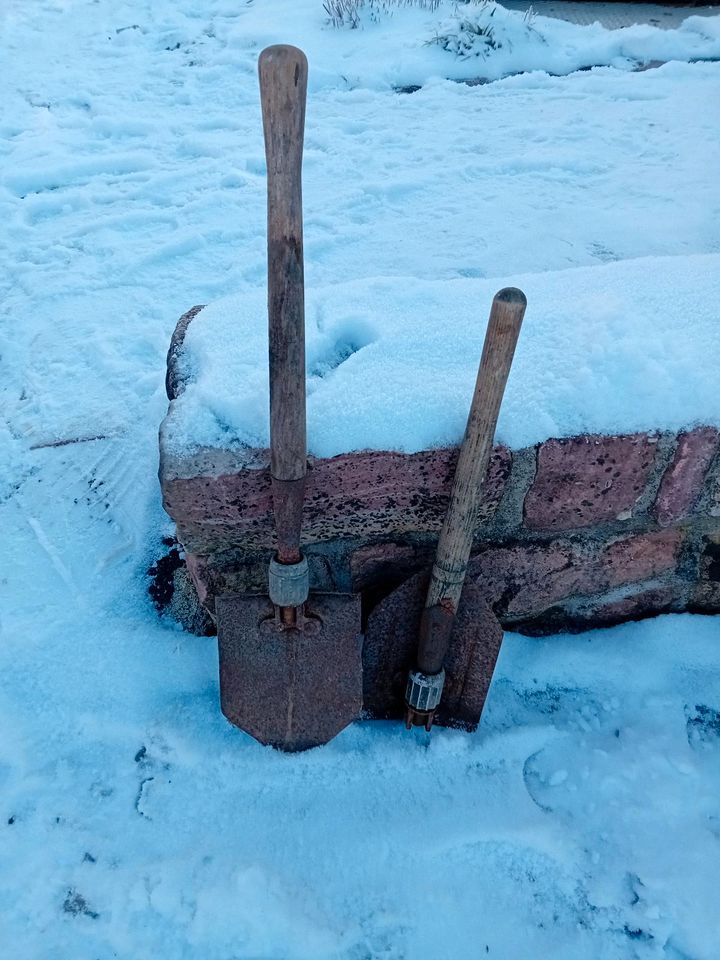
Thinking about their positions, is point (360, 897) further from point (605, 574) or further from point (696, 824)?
point (605, 574)

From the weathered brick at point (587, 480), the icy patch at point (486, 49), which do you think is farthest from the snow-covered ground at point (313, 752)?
the icy patch at point (486, 49)

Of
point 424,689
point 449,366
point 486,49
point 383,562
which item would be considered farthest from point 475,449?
point 486,49

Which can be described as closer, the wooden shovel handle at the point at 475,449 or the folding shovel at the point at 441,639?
the wooden shovel handle at the point at 475,449

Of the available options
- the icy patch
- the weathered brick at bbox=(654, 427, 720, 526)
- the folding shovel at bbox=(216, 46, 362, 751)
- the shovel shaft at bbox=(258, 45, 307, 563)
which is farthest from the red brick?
the icy patch

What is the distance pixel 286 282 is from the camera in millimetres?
929

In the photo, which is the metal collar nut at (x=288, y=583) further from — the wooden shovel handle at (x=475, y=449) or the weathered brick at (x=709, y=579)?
the weathered brick at (x=709, y=579)

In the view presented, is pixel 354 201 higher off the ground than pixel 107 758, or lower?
higher

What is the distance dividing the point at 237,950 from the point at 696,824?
752mm

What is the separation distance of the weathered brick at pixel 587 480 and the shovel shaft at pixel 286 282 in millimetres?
415

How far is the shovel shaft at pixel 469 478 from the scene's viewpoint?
3.13 feet

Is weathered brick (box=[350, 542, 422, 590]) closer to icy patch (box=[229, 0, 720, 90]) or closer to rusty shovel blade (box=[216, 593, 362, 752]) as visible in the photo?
rusty shovel blade (box=[216, 593, 362, 752])

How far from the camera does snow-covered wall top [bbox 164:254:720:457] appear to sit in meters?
1.14

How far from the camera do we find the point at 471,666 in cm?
129

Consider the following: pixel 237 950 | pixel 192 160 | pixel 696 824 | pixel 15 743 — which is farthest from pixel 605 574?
pixel 192 160
